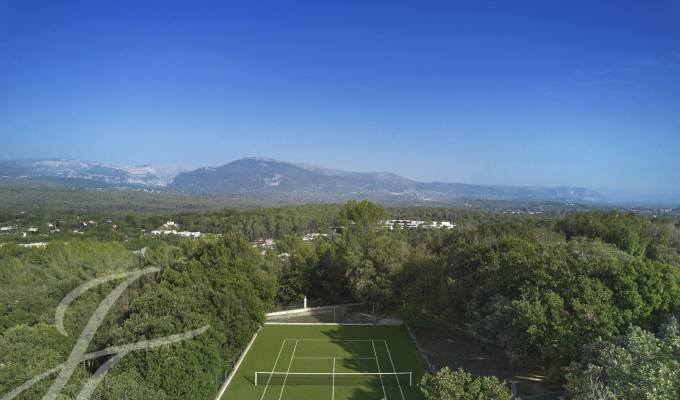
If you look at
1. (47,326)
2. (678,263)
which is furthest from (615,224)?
(47,326)

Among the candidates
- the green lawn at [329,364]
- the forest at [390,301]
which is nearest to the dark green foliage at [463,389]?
the forest at [390,301]

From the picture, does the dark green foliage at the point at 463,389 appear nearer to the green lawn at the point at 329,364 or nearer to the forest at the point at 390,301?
the forest at the point at 390,301

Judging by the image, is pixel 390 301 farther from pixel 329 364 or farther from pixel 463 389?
pixel 463 389

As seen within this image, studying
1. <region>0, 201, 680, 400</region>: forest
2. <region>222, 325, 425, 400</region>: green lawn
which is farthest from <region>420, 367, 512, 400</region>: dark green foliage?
<region>222, 325, 425, 400</region>: green lawn

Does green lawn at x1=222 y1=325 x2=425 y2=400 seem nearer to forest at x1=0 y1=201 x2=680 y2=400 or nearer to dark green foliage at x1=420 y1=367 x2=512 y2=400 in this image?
forest at x1=0 y1=201 x2=680 y2=400

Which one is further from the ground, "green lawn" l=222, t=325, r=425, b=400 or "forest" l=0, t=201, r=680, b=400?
"forest" l=0, t=201, r=680, b=400

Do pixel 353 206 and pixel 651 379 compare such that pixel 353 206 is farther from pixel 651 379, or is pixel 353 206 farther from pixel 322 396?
pixel 651 379
